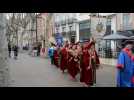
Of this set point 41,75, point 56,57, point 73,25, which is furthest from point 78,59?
point 41,75

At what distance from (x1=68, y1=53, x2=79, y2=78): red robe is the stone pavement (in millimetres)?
139

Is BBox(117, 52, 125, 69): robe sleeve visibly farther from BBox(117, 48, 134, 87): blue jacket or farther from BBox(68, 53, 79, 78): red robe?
BBox(68, 53, 79, 78): red robe

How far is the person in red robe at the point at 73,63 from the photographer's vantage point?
8156 mm

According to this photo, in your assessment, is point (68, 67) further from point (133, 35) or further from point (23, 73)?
point (133, 35)

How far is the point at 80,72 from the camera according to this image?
324 inches

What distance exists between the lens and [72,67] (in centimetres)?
829

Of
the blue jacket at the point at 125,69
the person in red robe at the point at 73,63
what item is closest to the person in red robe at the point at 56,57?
the person in red robe at the point at 73,63

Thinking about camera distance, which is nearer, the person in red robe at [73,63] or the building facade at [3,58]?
the building facade at [3,58]

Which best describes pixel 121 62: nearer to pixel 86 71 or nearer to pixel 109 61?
pixel 109 61

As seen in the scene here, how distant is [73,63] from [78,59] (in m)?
0.14

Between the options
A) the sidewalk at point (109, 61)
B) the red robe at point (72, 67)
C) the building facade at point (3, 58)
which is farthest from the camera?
the red robe at point (72, 67)

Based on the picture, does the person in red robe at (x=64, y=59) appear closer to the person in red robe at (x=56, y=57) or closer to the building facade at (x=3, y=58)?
the person in red robe at (x=56, y=57)
